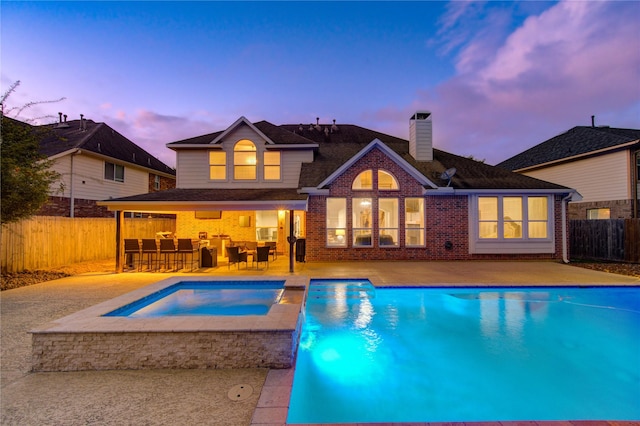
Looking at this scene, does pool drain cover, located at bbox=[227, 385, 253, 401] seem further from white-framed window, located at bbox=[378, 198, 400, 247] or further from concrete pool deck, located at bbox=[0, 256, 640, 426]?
white-framed window, located at bbox=[378, 198, 400, 247]

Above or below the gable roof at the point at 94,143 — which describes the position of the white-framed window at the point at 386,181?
below

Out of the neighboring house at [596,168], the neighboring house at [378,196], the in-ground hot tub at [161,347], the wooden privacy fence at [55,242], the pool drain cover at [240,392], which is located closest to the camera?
the pool drain cover at [240,392]

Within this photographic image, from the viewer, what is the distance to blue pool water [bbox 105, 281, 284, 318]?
704cm

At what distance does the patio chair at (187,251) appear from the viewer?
11.6 metres

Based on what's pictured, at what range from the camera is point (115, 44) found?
1516 centimetres

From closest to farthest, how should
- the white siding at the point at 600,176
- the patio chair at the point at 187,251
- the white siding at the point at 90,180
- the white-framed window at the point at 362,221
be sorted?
the patio chair at the point at 187,251
the white-framed window at the point at 362,221
the white siding at the point at 600,176
the white siding at the point at 90,180

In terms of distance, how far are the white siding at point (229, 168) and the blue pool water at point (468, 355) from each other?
7712 mm

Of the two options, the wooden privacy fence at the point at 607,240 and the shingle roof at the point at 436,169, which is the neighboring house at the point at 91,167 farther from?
the wooden privacy fence at the point at 607,240

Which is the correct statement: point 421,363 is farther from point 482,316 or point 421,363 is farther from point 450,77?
point 450,77

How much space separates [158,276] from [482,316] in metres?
10.2

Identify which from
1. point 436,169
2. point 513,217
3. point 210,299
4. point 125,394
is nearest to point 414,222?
point 436,169

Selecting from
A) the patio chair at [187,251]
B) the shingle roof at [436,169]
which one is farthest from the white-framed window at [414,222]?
the patio chair at [187,251]

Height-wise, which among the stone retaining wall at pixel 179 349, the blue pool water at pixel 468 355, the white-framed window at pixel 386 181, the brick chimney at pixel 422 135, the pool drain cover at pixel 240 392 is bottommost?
the blue pool water at pixel 468 355

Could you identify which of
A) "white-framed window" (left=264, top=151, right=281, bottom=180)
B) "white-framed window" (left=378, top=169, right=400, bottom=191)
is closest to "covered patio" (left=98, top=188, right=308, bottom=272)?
"white-framed window" (left=264, top=151, right=281, bottom=180)
